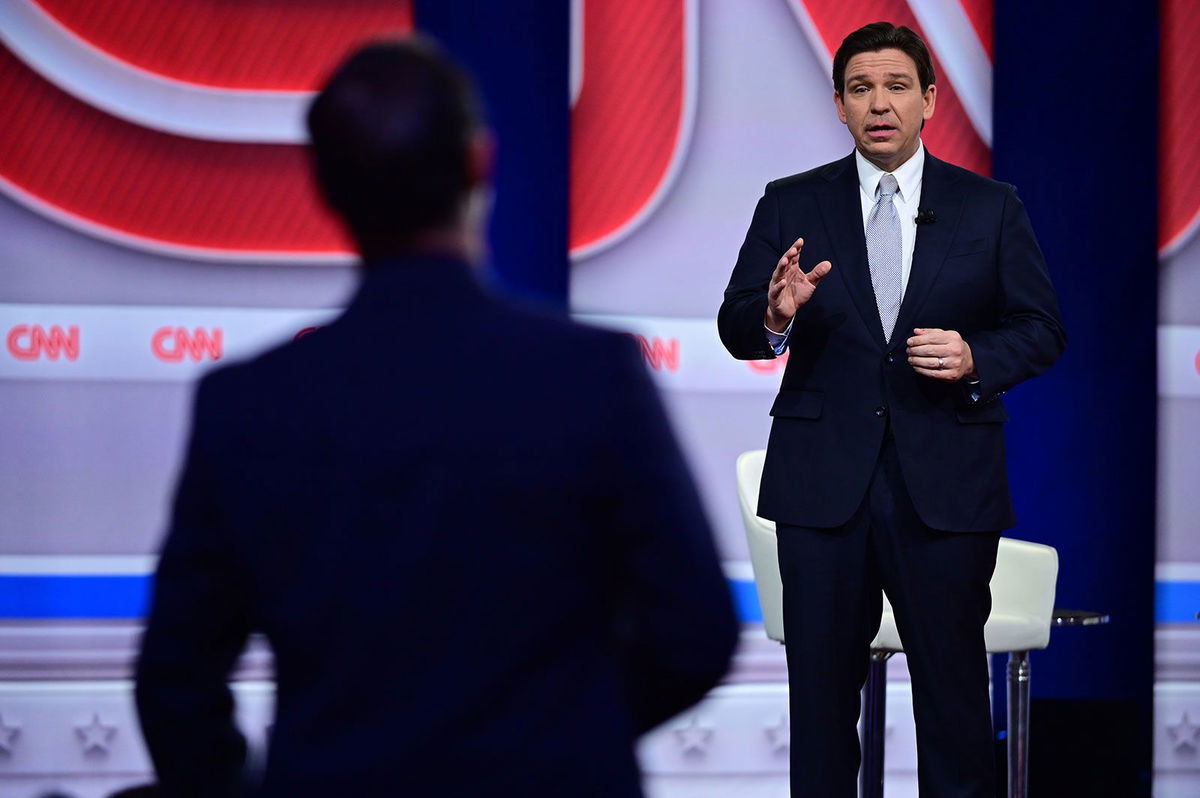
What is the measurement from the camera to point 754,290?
266 centimetres

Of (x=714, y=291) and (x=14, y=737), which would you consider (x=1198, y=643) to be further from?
(x=14, y=737)

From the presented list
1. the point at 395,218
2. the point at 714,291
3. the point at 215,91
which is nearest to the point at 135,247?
the point at 215,91

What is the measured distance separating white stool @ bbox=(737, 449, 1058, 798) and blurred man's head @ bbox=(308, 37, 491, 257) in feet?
6.46

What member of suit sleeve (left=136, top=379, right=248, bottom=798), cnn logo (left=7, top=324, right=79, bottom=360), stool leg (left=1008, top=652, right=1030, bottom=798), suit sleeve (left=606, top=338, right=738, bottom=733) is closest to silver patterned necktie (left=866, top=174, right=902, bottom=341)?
stool leg (left=1008, top=652, right=1030, bottom=798)

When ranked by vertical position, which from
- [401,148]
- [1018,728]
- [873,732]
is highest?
[401,148]

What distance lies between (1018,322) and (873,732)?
3.19 feet

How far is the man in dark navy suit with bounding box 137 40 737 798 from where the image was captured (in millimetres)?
992

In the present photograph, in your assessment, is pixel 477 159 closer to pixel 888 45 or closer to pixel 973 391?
pixel 973 391

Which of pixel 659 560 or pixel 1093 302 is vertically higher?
pixel 659 560

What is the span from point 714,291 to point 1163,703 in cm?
184

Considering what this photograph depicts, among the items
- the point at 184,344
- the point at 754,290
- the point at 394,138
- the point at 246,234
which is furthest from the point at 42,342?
the point at 394,138

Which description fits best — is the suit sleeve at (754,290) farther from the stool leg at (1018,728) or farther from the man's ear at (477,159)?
the man's ear at (477,159)

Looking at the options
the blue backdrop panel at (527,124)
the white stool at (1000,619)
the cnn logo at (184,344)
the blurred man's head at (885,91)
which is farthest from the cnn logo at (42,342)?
the blurred man's head at (885,91)

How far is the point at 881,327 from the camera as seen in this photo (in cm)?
256
